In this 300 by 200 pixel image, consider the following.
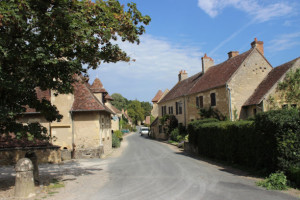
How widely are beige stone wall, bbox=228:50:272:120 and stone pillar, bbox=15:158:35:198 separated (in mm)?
19267

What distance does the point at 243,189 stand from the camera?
28.0 ft

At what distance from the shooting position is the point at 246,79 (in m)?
24.6

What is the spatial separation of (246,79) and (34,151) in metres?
19.4

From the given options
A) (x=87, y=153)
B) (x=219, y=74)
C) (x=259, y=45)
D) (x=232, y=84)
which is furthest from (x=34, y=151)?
(x=259, y=45)

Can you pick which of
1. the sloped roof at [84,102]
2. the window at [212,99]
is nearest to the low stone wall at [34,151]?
the sloped roof at [84,102]

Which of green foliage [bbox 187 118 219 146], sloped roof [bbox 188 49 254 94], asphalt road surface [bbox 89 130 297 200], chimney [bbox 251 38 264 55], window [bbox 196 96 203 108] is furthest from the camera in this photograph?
window [bbox 196 96 203 108]

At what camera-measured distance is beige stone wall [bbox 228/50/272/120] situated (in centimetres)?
2394

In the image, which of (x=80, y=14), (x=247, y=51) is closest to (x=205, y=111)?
(x=247, y=51)

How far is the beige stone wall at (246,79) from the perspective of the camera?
23.9 m

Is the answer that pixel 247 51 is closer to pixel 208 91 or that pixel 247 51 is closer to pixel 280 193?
pixel 208 91

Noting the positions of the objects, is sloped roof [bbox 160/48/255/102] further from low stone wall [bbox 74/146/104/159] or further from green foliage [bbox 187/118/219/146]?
low stone wall [bbox 74/146/104/159]

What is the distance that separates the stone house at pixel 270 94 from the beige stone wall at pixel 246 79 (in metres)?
0.55

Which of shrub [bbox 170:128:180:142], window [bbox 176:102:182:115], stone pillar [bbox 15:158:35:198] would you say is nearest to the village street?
stone pillar [bbox 15:158:35:198]

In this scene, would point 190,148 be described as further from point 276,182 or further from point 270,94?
point 276,182
